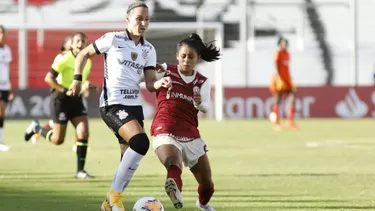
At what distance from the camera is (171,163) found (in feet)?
29.6

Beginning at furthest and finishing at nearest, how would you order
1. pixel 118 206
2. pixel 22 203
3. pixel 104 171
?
pixel 104 171 < pixel 22 203 < pixel 118 206

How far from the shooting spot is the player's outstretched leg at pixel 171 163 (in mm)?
8562

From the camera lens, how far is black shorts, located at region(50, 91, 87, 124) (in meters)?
14.3

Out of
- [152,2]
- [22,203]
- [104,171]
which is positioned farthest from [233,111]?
[22,203]

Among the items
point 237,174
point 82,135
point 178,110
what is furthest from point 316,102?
point 178,110

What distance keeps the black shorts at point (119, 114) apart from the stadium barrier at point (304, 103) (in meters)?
22.0

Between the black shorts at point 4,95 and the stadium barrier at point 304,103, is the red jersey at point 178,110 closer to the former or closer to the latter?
the black shorts at point 4,95

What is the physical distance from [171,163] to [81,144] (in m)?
5.00

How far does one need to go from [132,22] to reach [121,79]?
1.82ft

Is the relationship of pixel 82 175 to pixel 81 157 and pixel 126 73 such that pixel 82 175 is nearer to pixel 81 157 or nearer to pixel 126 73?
pixel 81 157

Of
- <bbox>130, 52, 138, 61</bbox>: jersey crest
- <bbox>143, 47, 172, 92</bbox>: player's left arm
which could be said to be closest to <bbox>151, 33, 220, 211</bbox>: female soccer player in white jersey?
<bbox>143, 47, 172, 92</bbox>: player's left arm

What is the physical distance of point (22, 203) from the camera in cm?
1070

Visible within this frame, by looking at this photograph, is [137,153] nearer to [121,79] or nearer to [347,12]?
[121,79]

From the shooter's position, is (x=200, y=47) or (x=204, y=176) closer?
(x=204, y=176)
